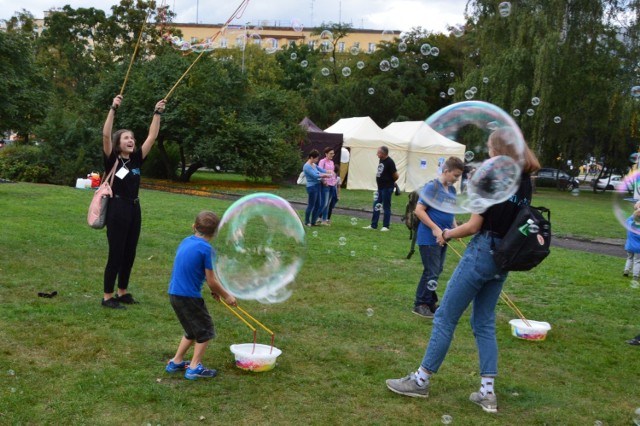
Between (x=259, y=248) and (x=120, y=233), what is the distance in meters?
1.99

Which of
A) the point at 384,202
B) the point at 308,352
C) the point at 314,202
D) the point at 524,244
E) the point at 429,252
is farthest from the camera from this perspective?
the point at 314,202

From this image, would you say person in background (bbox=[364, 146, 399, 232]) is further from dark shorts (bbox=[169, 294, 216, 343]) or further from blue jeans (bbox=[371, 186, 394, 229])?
dark shorts (bbox=[169, 294, 216, 343])

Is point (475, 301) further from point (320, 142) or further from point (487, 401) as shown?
point (320, 142)

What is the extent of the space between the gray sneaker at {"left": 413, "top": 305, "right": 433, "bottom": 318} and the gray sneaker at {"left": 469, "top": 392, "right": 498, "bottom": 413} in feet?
7.80

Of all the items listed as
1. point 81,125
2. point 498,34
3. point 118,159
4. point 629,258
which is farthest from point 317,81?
point 118,159

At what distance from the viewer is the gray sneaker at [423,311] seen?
7094mm

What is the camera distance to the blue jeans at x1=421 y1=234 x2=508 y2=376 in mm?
4520

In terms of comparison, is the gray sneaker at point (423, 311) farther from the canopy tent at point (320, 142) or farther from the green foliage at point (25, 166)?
the canopy tent at point (320, 142)

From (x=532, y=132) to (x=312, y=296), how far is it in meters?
28.7

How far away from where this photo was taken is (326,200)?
14586mm

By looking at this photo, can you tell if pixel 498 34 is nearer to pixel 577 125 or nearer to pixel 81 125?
pixel 577 125

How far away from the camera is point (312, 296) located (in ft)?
25.5

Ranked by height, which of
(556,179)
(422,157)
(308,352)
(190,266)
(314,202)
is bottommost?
(556,179)

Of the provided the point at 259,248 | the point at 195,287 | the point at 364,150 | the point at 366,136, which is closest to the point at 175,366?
the point at 195,287
